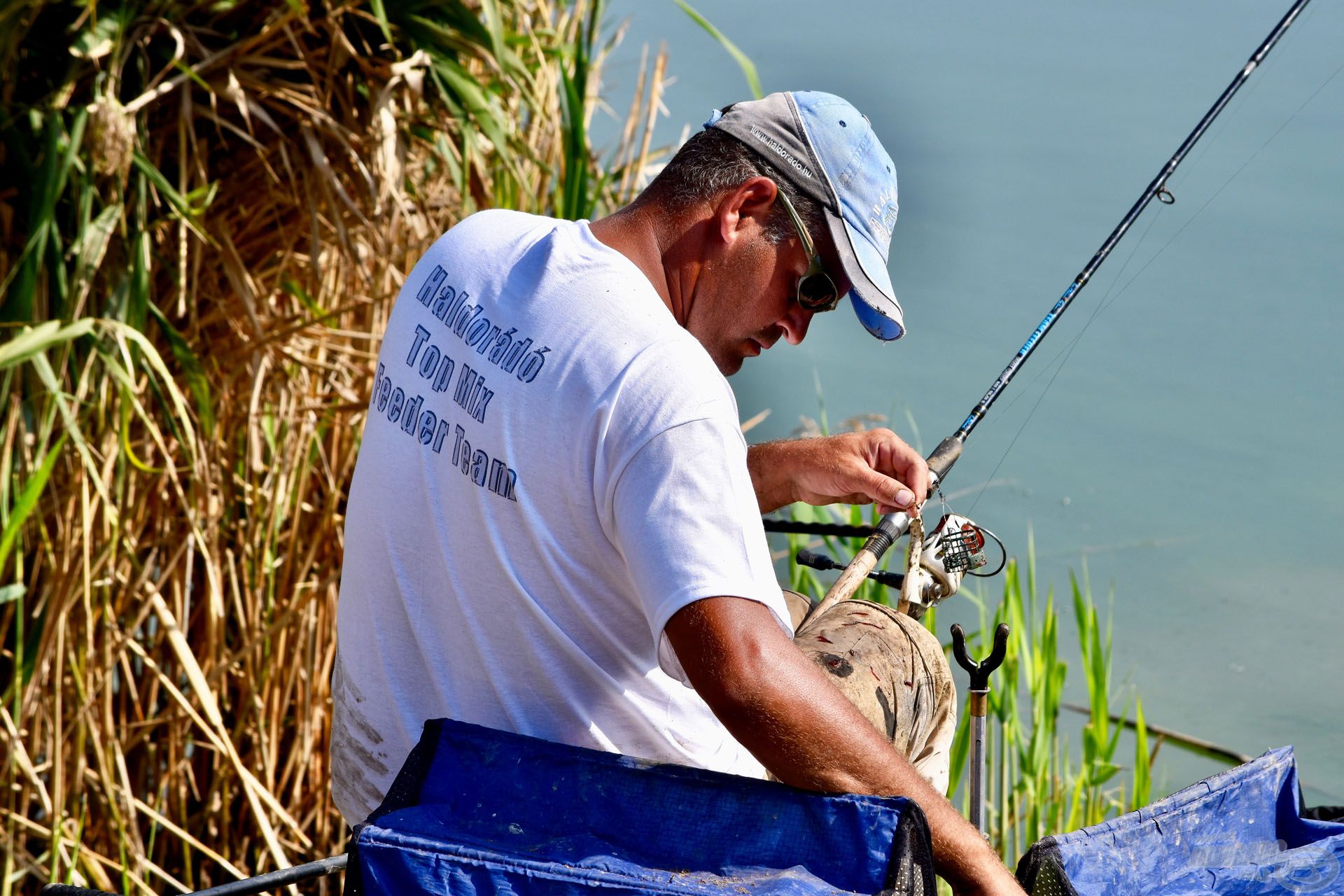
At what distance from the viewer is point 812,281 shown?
146cm

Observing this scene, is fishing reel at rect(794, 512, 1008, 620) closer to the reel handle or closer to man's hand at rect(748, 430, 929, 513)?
man's hand at rect(748, 430, 929, 513)

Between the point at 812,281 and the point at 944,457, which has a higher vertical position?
the point at 812,281

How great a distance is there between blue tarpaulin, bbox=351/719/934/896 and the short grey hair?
0.61m

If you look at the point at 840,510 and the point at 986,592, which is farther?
the point at 986,592

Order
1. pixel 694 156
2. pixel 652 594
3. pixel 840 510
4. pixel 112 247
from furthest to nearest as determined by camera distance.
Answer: pixel 840 510
pixel 112 247
pixel 694 156
pixel 652 594

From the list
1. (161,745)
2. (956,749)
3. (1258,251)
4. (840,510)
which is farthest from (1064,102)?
(161,745)

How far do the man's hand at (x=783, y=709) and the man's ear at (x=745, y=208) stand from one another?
48 cm

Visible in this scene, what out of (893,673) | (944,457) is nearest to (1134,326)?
(944,457)

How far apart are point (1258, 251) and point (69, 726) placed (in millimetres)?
2870

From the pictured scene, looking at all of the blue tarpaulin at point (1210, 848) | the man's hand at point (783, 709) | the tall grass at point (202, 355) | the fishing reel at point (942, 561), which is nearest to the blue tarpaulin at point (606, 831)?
the man's hand at point (783, 709)

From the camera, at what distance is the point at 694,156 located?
146cm

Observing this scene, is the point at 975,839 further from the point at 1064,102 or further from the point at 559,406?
the point at 1064,102

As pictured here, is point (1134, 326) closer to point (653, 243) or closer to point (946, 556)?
point (946, 556)

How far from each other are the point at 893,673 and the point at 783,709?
528 mm
